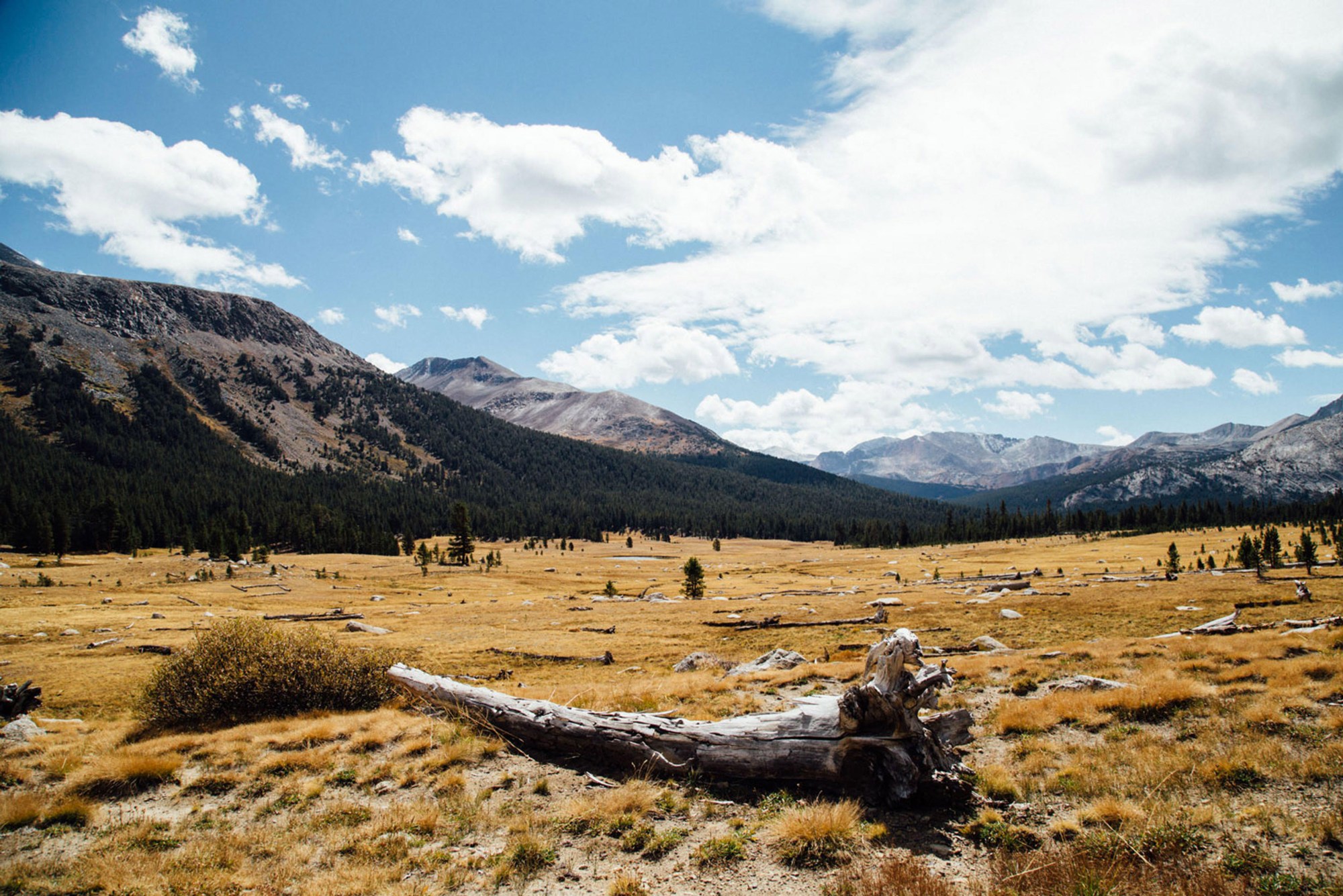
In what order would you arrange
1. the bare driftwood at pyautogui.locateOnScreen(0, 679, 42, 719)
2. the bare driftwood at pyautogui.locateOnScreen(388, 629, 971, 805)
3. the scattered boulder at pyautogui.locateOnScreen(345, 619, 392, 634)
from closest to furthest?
1. the bare driftwood at pyautogui.locateOnScreen(388, 629, 971, 805)
2. the bare driftwood at pyautogui.locateOnScreen(0, 679, 42, 719)
3. the scattered boulder at pyautogui.locateOnScreen(345, 619, 392, 634)

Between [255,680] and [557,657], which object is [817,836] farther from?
[557,657]

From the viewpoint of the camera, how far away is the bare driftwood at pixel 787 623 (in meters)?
40.7

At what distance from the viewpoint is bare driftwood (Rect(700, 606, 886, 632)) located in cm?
4069

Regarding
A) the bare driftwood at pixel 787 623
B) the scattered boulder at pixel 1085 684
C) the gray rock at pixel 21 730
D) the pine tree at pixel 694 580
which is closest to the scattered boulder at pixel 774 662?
the scattered boulder at pixel 1085 684

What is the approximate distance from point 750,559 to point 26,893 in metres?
153

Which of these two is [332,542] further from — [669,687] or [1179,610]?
[1179,610]

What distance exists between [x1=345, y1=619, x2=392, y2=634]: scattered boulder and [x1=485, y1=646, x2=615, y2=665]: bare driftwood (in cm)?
1474

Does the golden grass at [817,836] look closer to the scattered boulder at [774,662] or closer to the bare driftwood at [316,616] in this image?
the scattered boulder at [774,662]

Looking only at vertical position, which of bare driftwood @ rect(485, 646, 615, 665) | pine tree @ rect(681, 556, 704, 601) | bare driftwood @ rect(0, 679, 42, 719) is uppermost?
bare driftwood @ rect(0, 679, 42, 719)

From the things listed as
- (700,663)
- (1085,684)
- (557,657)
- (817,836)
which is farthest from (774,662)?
(817,836)

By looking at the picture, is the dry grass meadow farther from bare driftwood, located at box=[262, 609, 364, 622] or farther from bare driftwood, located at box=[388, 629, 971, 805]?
bare driftwood, located at box=[262, 609, 364, 622]

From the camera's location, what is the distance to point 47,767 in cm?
1283

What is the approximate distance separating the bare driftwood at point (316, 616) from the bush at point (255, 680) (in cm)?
3385

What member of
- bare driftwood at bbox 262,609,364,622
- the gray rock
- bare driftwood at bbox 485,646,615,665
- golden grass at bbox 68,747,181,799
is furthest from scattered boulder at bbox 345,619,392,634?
golden grass at bbox 68,747,181,799
